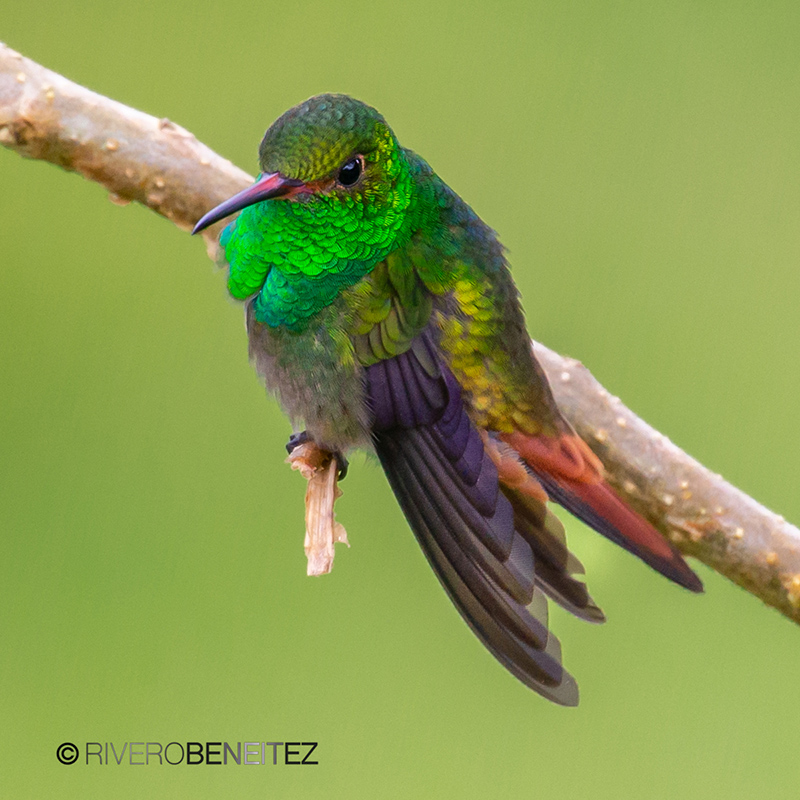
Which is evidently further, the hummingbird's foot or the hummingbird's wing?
the hummingbird's foot

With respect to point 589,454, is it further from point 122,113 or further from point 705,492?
point 122,113

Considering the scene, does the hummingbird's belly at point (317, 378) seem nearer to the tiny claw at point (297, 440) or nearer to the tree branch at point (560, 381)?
the tiny claw at point (297, 440)

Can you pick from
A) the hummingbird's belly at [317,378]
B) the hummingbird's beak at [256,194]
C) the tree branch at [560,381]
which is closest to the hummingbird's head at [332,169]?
the hummingbird's beak at [256,194]

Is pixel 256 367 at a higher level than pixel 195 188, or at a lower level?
lower

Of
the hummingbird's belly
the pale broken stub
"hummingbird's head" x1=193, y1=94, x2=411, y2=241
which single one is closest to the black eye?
"hummingbird's head" x1=193, y1=94, x2=411, y2=241

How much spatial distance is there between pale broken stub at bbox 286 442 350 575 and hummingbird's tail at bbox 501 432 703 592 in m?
0.22

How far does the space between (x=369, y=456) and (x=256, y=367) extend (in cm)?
19

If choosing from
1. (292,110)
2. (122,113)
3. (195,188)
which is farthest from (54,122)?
(292,110)

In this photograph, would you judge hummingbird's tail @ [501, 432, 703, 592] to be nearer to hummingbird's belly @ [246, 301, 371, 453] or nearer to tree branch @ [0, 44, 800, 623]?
tree branch @ [0, 44, 800, 623]

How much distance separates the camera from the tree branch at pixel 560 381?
1259 millimetres

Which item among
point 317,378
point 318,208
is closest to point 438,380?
point 317,378

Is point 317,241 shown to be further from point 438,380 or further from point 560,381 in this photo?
point 560,381

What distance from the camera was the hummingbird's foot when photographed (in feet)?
4.29

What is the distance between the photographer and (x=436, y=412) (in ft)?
3.92
